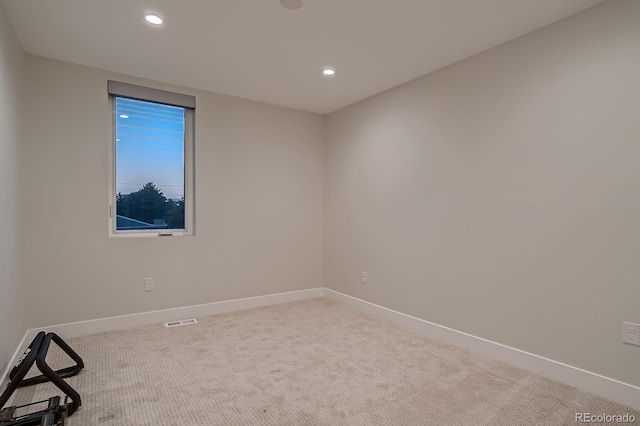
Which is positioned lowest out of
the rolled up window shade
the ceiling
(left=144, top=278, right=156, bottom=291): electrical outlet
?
(left=144, top=278, right=156, bottom=291): electrical outlet

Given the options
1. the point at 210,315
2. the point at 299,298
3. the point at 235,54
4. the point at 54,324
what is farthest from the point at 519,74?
the point at 54,324

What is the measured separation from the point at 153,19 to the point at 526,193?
2.87 m

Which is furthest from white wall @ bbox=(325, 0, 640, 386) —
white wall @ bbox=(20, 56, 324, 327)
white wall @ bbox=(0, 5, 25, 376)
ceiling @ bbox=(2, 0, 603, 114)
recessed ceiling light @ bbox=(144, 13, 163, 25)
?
white wall @ bbox=(0, 5, 25, 376)

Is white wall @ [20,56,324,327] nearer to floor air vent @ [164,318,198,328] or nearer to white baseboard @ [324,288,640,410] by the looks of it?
floor air vent @ [164,318,198,328]

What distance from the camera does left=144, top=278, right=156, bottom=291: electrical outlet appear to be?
342 centimetres

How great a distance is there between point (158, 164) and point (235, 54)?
4.84 ft

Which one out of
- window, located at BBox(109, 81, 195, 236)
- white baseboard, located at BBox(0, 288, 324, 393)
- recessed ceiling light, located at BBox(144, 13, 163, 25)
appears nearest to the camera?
recessed ceiling light, located at BBox(144, 13, 163, 25)

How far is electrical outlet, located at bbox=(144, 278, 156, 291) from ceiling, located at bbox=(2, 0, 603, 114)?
6.50 feet

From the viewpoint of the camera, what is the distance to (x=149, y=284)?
135 inches

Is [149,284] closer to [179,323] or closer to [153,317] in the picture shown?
[153,317]

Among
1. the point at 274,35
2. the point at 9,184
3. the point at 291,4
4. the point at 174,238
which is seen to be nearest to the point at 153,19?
the point at 274,35

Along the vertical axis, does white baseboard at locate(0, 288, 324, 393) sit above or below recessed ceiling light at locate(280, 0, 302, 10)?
below

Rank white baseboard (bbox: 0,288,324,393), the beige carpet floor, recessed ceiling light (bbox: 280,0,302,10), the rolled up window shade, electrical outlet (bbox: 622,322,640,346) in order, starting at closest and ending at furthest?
the beige carpet floor → electrical outlet (bbox: 622,322,640,346) → recessed ceiling light (bbox: 280,0,302,10) → white baseboard (bbox: 0,288,324,393) → the rolled up window shade

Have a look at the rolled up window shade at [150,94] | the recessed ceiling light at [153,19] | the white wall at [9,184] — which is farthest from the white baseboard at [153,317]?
the recessed ceiling light at [153,19]
